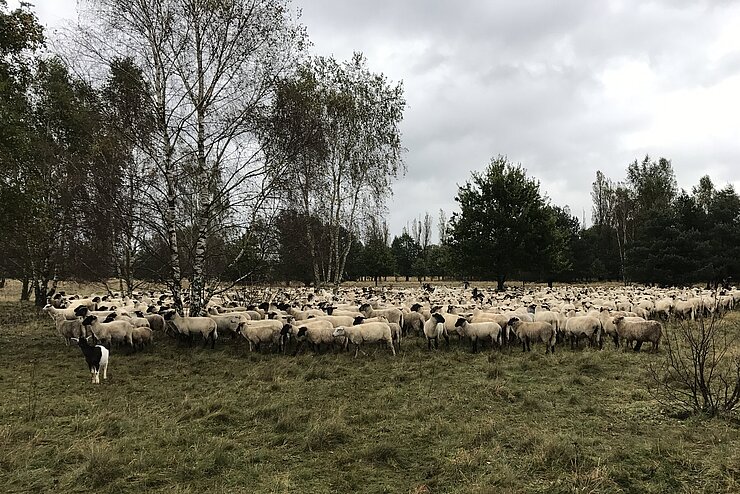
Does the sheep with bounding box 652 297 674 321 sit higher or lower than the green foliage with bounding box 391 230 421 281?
lower

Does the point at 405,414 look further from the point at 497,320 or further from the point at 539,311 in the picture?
the point at 539,311

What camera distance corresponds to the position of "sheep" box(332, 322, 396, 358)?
12.7 metres

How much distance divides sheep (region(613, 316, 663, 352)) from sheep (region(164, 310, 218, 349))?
1210 cm

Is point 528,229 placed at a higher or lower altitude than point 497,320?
higher

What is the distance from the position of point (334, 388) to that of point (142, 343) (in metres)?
7.04

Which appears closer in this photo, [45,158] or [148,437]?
[148,437]

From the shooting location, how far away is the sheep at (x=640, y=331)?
1277 centimetres

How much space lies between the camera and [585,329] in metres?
13.8

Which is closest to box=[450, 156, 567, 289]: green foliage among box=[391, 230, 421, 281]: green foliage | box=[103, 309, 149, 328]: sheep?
box=[103, 309, 149, 328]: sheep

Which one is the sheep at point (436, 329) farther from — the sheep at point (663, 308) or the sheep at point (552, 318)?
the sheep at point (663, 308)

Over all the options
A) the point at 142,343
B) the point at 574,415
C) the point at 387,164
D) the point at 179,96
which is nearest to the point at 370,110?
the point at 387,164

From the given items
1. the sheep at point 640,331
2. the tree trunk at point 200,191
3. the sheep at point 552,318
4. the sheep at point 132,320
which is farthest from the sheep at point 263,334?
the sheep at point 640,331

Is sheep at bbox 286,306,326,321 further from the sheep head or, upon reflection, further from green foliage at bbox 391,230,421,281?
green foliage at bbox 391,230,421,281

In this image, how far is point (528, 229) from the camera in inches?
1487
